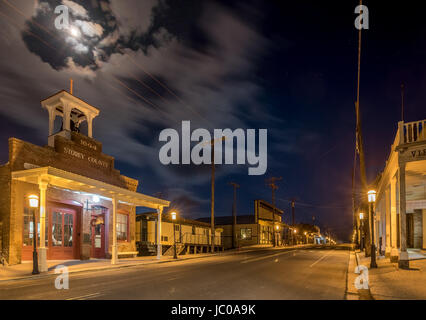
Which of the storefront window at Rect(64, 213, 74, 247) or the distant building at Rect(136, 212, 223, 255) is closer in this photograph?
the storefront window at Rect(64, 213, 74, 247)

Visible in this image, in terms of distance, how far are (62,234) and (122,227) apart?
6.12m

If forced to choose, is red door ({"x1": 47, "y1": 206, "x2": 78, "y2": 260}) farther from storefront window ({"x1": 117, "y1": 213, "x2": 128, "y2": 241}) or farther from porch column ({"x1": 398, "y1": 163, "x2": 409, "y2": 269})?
porch column ({"x1": 398, "y1": 163, "x2": 409, "y2": 269})

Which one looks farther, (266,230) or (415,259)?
(266,230)

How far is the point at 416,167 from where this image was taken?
15203mm

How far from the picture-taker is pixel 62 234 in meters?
20.2

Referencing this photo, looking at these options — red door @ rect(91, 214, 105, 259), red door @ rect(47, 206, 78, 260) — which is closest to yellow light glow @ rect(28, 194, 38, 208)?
red door @ rect(47, 206, 78, 260)

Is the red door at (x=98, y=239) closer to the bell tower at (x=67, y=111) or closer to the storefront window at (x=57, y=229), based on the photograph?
the storefront window at (x=57, y=229)

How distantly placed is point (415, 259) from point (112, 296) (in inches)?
634

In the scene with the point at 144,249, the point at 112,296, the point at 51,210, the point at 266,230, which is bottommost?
the point at 266,230

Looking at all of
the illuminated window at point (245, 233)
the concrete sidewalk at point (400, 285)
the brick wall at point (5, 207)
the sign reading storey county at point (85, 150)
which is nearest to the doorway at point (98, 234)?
the sign reading storey county at point (85, 150)

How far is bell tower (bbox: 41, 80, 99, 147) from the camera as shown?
71.5 ft

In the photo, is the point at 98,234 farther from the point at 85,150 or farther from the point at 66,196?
the point at 85,150
